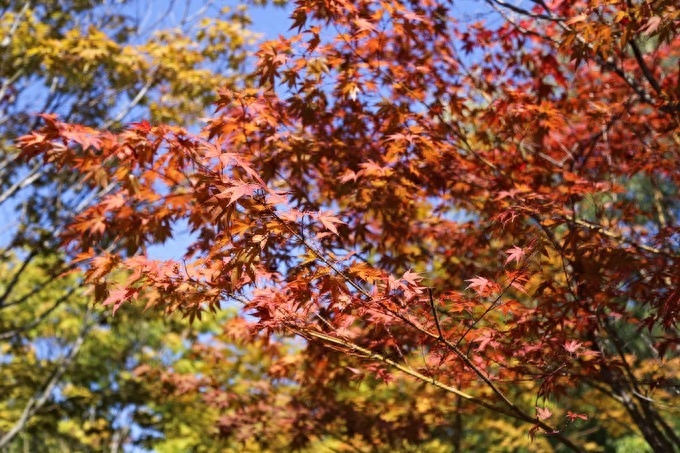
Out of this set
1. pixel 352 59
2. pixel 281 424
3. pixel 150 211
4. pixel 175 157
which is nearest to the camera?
pixel 175 157

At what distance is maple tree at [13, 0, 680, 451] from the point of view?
2.90 m

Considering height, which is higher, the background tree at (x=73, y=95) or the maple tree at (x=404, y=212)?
the background tree at (x=73, y=95)

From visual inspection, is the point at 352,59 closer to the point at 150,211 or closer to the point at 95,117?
the point at 150,211

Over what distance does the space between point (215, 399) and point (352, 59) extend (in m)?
3.86

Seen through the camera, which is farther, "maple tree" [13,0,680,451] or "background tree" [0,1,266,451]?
"background tree" [0,1,266,451]

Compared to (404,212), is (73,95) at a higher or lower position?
higher

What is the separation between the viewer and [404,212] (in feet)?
14.8

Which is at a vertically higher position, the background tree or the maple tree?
the background tree

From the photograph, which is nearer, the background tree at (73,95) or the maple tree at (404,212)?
the maple tree at (404,212)

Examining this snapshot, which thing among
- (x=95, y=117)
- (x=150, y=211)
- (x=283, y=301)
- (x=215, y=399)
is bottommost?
(x=283, y=301)

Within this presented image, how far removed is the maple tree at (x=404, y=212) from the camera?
9.53ft

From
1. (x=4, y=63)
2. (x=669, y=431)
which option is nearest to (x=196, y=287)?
(x=669, y=431)

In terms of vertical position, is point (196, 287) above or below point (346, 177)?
below

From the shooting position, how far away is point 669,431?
4.12m
